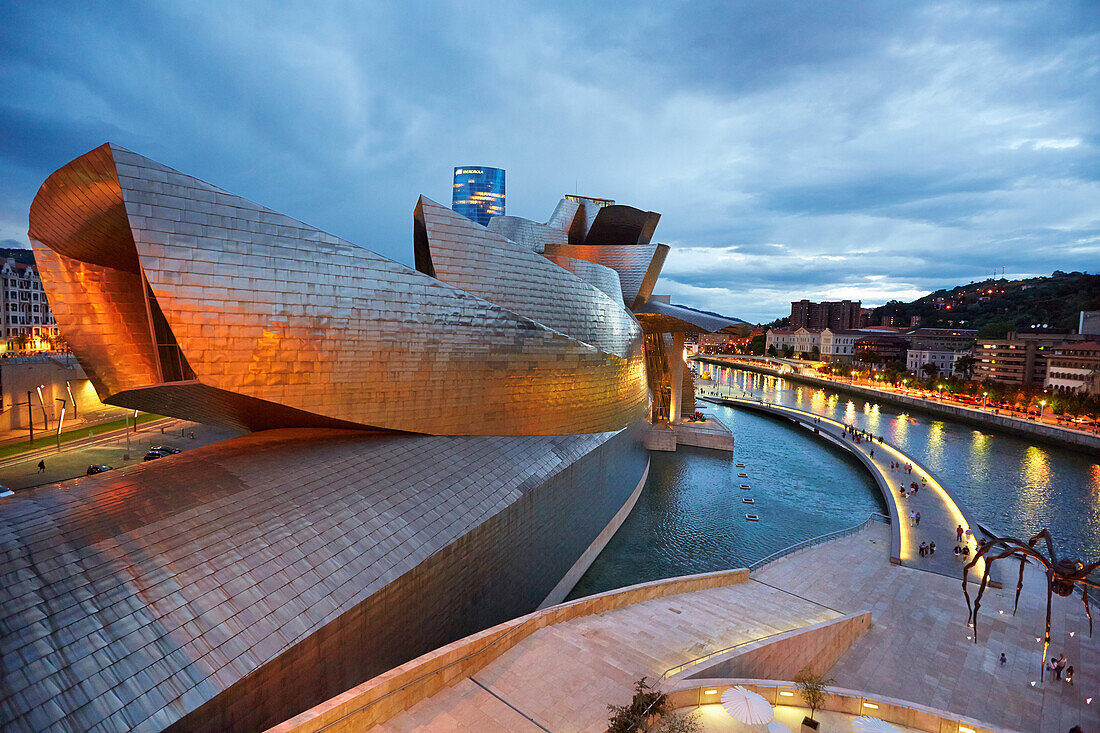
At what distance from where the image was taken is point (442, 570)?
410 inches

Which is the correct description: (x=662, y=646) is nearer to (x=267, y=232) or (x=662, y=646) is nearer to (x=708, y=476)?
(x=267, y=232)

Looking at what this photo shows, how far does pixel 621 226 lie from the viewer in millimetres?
35531

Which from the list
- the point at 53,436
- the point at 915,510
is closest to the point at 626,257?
the point at 915,510

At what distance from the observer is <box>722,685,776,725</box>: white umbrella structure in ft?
24.2

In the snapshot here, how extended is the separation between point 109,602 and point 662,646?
372 inches

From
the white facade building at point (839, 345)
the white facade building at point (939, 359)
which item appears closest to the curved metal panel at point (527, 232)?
the white facade building at point (939, 359)

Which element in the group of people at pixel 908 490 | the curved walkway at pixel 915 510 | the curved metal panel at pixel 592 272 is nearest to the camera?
the curved walkway at pixel 915 510

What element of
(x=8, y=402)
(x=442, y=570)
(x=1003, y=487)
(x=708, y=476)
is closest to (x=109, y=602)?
(x=442, y=570)

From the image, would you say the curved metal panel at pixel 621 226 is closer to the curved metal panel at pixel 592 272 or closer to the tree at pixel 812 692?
the curved metal panel at pixel 592 272

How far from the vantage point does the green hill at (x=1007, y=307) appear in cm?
8981

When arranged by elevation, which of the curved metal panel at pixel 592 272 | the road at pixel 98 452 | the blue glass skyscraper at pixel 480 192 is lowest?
the road at pixel 98 452

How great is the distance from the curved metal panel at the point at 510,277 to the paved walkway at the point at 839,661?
8836 millimetres

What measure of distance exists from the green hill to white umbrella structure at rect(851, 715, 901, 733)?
10445 centimetres

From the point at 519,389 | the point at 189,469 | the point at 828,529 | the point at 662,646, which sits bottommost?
the point at 828,529
